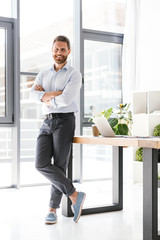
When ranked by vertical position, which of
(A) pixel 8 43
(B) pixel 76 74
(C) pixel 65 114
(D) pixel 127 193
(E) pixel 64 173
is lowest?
(D) pixel 127 193

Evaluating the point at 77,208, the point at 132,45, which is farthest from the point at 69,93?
the point at 132,45

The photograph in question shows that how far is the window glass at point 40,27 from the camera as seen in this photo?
16.3 feet

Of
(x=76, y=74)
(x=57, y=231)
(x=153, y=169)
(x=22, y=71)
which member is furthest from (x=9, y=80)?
(x=153, y=169)

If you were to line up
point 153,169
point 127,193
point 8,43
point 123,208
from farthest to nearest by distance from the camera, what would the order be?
point 8,43
point 127,193
point 123,208
point 153,169

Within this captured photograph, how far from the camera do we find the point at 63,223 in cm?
301

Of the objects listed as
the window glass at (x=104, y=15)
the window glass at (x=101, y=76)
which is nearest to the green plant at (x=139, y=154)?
the window glass at (x=101, y=76)

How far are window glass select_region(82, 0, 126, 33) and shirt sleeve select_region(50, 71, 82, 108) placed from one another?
2.54 metres

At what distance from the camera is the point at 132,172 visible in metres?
5.07

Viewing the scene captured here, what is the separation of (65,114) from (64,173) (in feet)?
1.56

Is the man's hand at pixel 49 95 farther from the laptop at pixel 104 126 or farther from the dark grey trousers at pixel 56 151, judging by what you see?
the laptop at pixel 104 126

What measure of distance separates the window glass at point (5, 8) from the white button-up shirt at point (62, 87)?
1984 millimetres

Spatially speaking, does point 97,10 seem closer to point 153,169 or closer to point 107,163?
point 107,163

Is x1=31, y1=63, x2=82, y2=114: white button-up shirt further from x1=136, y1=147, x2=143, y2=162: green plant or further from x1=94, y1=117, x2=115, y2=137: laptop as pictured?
x1=136, y1=147, x2=143, y2=162: green plant

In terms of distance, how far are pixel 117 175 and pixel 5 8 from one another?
107 inches
